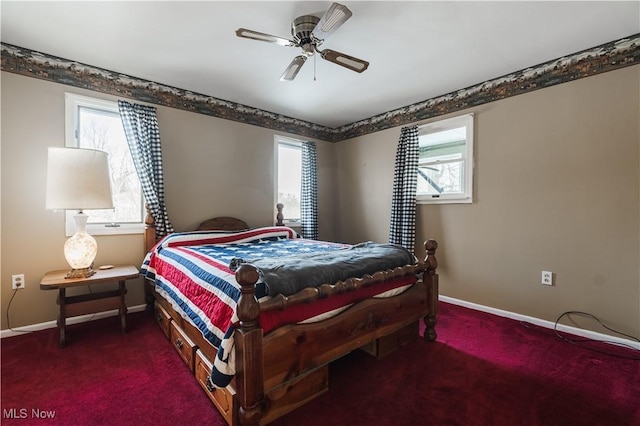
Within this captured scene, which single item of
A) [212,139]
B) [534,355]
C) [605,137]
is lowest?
[534,355]

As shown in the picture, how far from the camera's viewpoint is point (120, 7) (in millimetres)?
1969

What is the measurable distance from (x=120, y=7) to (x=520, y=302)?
411 centimetres

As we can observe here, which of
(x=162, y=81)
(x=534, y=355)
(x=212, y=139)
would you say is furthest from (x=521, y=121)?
(x=162, y=81)

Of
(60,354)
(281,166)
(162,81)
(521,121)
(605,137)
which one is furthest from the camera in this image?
(281,166)

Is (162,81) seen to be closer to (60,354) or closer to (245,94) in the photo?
(245,94)

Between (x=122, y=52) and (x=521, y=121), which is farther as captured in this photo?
(x=521, y=121)

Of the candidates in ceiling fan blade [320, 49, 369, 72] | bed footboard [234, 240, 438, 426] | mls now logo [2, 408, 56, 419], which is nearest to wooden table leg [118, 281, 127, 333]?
mls now logo [2, 408, 56, 419]

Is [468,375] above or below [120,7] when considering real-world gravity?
below

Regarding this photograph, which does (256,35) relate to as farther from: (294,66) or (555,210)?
(555,210)

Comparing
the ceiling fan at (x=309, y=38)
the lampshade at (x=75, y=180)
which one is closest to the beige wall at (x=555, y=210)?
the ceiling fan at (x=309, y=38)

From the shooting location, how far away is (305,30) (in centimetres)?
206

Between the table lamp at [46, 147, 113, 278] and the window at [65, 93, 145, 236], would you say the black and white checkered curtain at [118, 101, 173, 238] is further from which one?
the table lamp at [46, 147, 113, 278]

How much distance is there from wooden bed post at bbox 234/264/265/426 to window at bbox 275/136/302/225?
2.91 meters

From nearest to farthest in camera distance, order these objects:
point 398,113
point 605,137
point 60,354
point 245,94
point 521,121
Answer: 1. point 60,354
2. point 605,137
3. point 521,121
4. point 245,94
5. point 398,113
